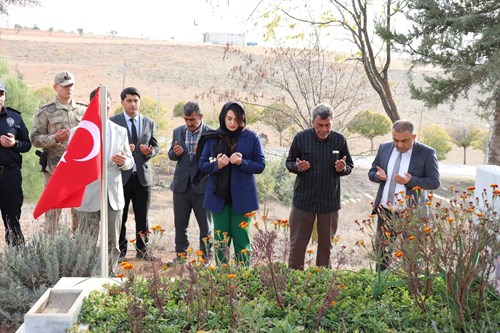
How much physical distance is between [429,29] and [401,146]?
4624mm

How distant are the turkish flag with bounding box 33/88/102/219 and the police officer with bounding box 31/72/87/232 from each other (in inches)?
61.6

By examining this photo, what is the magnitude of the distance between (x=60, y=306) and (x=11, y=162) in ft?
8.51

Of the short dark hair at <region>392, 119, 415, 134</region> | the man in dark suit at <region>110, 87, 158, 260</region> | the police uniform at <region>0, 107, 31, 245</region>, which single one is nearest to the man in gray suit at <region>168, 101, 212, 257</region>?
the man in dark suit at <region>110, 87, 158, 260</region>

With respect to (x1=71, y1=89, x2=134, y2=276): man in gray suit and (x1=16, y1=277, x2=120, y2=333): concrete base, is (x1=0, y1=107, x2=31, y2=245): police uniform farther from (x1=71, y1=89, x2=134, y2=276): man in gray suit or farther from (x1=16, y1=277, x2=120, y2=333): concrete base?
(x1=16, y1=277, x2=120, y2=333): concrete base

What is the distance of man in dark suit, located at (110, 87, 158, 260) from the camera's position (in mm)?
6309

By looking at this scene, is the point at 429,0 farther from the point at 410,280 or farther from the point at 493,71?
the point at 410,280

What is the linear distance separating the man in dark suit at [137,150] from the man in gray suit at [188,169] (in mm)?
282

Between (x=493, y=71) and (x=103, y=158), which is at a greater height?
(x=493, y=71)

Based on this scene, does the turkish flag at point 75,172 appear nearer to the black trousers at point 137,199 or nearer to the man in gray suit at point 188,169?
the man in gray suit at point 188,169

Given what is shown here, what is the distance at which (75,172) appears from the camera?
177 inches

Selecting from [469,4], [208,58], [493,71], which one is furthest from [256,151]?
[208,58]

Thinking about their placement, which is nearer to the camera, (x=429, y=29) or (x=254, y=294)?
(x=254, y=294)

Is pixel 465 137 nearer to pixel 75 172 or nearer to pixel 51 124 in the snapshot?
pixel 51 124

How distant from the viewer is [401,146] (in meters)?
5.18
